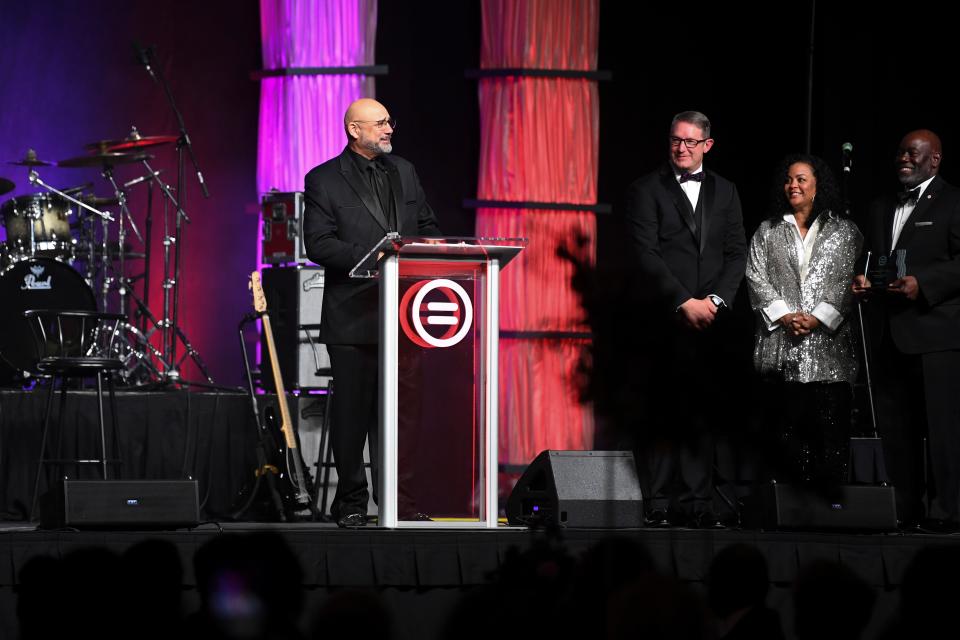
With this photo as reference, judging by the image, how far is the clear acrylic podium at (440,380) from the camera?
486cm

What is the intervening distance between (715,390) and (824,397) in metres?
1.28

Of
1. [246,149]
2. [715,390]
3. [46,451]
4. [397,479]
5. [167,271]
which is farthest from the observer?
[246,149]

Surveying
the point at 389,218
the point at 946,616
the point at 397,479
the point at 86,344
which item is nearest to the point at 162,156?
the point at 86,344

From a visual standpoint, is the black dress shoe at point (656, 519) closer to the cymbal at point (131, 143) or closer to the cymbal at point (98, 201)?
the cymbal at point (131, 143)

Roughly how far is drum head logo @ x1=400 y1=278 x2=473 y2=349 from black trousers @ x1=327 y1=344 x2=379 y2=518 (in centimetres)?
48

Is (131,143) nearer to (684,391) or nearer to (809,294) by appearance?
(809,294)

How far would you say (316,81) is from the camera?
809cm

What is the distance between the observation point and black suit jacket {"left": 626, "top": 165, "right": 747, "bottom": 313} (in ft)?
18.4

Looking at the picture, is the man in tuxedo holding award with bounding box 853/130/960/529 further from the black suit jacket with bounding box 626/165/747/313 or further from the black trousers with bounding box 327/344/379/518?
the black trousers with bounding box 327/344/379/518

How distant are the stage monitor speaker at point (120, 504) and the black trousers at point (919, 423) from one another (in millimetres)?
2894

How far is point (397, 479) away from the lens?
488 centimetres

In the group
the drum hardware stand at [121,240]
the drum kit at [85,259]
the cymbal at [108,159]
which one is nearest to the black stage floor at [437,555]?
the drum kit at [85,259]

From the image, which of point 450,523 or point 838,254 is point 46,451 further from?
point 838,254

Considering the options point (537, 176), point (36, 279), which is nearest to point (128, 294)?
point (36, 279)
